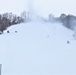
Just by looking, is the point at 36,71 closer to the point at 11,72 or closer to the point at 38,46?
the point at 11,72

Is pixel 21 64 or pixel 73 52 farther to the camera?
pixel 73 52

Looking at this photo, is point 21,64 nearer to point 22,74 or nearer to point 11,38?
point 22,74

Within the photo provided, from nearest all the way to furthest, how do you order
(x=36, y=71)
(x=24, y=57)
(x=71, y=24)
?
(x=36, y=71) → (x=24, y=57) → (x=71, y=24)

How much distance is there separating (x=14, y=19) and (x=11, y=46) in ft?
113

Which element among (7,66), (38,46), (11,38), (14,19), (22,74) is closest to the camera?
(22,74)

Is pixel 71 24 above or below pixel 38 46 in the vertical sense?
below

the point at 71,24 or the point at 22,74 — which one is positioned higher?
the point at 22,74

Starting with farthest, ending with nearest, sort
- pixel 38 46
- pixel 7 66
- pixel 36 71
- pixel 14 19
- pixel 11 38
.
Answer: pixel 14 19 → pixel 11 38 → pixel 38 46 → pixel 7 66 → pixel 36 71

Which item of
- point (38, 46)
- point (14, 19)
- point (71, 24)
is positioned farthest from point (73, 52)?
point (14, 19)

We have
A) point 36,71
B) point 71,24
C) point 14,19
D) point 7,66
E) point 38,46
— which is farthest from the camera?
point 14,19

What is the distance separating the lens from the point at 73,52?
18.5 meters

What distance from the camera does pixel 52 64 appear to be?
1538 centimetres

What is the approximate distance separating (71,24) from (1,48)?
78.5 feet

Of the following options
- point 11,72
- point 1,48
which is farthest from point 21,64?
point 1,48
